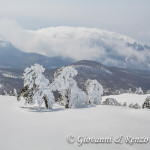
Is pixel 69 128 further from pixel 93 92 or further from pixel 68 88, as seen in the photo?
pixel 93 92

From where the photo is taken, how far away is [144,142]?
2559 cm

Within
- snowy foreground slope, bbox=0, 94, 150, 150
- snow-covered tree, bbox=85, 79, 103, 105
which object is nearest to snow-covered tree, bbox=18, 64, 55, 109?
snowy foreground slope, bbox=0, 94, 150, 150

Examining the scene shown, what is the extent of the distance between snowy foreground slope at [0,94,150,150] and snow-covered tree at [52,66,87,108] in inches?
527

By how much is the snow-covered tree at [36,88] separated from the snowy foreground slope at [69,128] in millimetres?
9593

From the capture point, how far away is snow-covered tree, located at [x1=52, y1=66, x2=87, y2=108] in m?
51.1

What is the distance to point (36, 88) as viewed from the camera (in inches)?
1880

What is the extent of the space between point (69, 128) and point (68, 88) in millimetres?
23131

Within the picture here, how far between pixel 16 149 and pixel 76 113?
1601 cm

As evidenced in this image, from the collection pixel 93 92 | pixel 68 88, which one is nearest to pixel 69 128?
pixel 68 88

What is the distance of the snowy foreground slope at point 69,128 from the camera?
2430 centimetres

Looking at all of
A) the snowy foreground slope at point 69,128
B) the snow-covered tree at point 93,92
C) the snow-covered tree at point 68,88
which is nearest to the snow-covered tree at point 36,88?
the snow-covered tree at point 68,88

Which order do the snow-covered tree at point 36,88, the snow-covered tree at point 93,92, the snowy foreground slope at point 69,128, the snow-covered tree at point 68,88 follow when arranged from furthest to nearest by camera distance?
the snow-covered tree at point 93,92
the snow-covered tree at point 68,88
the snow-covered tree at point 36,88
the snowy foreground slope at point 69,128

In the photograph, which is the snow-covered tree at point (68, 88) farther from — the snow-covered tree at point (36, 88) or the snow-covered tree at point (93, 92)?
the snow-covered tree at point (93, 92)

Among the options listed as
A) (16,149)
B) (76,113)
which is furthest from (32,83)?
(16,149)
